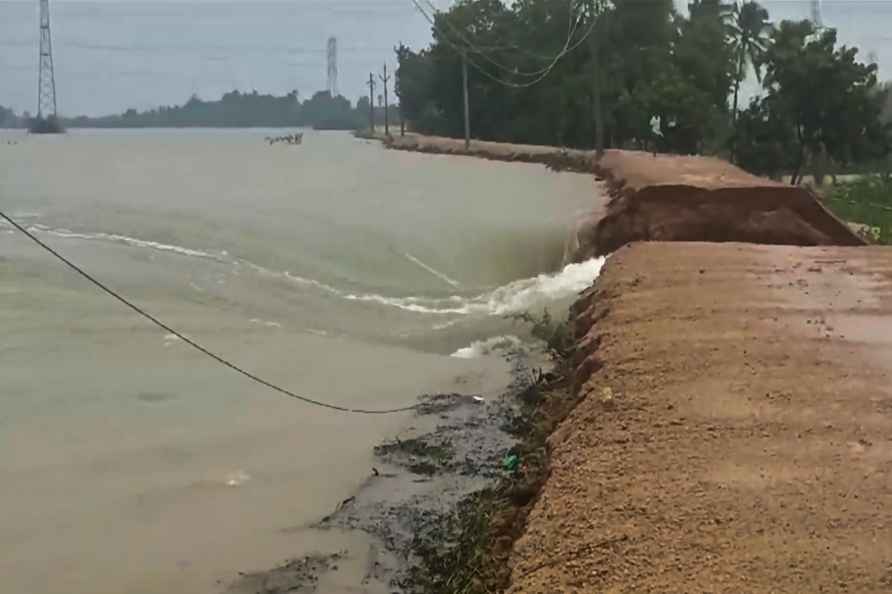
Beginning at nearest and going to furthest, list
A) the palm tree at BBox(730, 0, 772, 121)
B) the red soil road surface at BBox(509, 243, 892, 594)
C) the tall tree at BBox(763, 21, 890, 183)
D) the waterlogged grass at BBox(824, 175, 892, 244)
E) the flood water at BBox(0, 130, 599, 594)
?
the red soil road surface at BBox(509, 243, 892, 594)
the flood water at BBox(0, 130, 599, 594)
the waterlogged grass at BBox(824, 175, 892, 244)
the tall tree at BBox(763, 21, 890, 183)
the palm tree at BBox(730, 0, 772, 121)

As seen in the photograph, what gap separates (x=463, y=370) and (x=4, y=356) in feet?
15.5

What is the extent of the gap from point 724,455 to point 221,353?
746cm

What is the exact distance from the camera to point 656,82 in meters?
43.5

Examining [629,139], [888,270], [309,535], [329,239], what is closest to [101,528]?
[309,535]

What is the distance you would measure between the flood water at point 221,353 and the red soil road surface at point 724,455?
2.09m

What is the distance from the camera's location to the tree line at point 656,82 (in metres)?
33.7

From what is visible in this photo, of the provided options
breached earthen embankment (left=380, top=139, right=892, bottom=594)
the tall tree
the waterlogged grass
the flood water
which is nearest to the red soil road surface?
breached earthen embankment (left=380, top=139, right=892, bottom=594)

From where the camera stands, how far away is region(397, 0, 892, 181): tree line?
33.7m

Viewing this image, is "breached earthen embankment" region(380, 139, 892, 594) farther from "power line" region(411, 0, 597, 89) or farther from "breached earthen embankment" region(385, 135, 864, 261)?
"power line" region(411, 0, 597, 89)

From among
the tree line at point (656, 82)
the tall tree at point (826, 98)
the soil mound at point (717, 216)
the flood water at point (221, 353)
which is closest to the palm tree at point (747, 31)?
the tree line at point (656, 82)

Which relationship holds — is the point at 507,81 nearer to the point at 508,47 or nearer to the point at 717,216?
the point at 508,47

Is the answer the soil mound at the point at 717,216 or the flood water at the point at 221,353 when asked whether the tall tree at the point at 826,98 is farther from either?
the soil mound at the point at 717,216

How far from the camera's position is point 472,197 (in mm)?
28656

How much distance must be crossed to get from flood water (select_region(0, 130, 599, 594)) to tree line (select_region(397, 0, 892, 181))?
1108 centimetres
